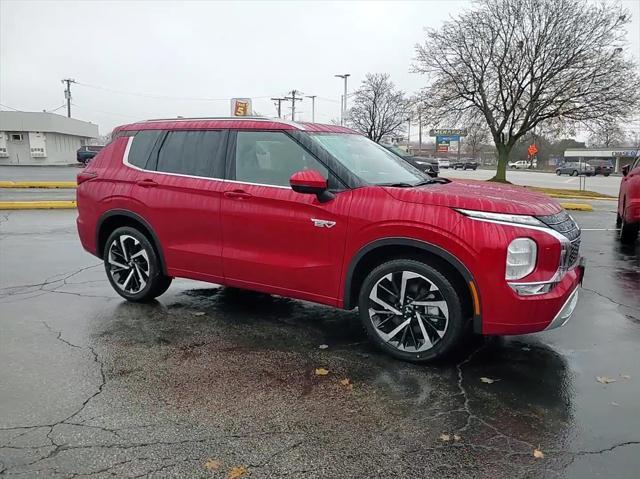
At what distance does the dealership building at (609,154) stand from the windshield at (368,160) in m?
77.6

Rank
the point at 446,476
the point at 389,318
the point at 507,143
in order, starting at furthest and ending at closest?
the point at 507,143 < the point at 389,318 < the point at 446,476

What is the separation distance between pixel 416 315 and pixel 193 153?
2.66 m

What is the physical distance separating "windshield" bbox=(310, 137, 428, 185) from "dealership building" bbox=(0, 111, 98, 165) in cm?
4979

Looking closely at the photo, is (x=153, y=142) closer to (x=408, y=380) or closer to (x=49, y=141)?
(x=408, y=380)

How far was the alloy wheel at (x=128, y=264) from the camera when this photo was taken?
541cm

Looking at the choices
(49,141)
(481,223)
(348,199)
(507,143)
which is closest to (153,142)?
(348,199)

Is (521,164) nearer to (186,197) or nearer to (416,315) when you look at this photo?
(186,197)

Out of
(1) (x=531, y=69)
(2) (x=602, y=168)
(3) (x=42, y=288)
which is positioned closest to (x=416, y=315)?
(3) (x=42, y=288)

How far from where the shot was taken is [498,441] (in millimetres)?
3004

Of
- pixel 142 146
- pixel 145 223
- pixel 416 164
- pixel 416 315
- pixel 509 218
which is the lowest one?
pixel 416 315

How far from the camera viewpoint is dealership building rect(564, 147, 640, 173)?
248 feet

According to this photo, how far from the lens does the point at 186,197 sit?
4988mm

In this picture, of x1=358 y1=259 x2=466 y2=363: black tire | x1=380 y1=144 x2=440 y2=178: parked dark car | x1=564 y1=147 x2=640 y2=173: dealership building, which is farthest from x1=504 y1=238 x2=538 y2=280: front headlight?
x1=564 y1=147 x2=640 y2=173: dealership building

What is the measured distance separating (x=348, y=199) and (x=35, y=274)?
4800 millimetres
